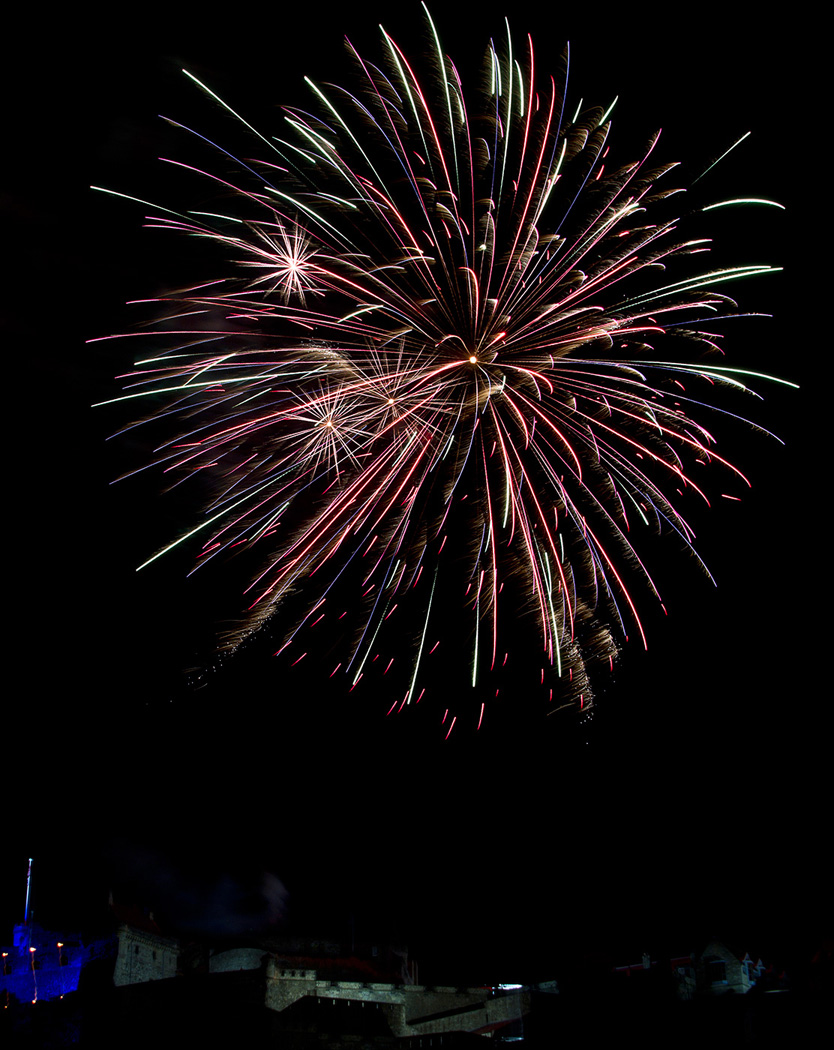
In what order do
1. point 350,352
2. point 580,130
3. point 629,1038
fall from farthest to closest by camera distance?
point 629,1038, point 350,352, point 580,130

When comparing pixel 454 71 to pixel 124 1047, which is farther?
pixel 124 1047

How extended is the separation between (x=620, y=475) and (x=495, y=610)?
3112mm

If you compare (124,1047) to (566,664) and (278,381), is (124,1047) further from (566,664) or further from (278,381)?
(278,381)

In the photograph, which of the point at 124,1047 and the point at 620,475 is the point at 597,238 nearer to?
the point at 620,475

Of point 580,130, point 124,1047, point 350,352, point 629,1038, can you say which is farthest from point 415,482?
point 124,1047

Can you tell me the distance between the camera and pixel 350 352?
11.4 metres

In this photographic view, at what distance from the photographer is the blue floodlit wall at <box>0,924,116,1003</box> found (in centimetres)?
2653

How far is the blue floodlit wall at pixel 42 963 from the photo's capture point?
26531mm

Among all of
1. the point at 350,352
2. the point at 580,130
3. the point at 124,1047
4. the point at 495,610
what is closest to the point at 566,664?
the point at 495,610

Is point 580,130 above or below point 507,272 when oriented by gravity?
above

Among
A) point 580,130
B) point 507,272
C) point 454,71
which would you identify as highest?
point 454,71

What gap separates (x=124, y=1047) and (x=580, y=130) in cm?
2000

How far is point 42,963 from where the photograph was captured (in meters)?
26.9

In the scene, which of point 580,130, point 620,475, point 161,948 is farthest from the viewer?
point 161,948
